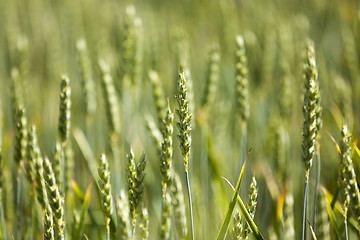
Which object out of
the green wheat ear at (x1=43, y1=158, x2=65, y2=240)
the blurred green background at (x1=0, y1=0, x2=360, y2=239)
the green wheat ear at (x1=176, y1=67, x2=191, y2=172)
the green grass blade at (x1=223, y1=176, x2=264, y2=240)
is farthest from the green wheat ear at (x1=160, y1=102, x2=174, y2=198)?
the blurred green background at (x1=0, y1=0, x2=360, y2=239)

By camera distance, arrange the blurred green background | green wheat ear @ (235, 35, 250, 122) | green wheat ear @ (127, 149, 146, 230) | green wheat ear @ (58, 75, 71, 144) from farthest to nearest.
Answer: the blurred green background < green wheat ear @ (235, 35, 250, 122) < green wheat ear @ (58, 75, 71, 144) < green wheat ear @ (127, 149, 146, 230)

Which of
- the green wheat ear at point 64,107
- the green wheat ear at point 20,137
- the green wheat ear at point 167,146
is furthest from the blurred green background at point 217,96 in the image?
the green wheat ear at point 167,146

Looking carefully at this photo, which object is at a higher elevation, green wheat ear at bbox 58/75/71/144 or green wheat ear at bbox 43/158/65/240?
green wheat ear at bbox 58/75/71/144

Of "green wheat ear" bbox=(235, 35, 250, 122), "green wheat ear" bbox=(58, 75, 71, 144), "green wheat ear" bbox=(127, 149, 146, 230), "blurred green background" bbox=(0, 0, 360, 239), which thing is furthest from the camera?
"blurred green background" bbox=(0, 0, 360, 239)

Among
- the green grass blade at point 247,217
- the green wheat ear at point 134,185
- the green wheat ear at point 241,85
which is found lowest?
the green grass blade at point 247,217

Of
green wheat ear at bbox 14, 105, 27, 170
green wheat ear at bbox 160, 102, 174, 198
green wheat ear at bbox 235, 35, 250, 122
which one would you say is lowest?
green wheat ear at bbox 160, 102, 174, 198

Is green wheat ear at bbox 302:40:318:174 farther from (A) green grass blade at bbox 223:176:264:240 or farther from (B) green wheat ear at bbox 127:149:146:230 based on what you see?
(B) green wheat ear at bbox 127:149:146:230

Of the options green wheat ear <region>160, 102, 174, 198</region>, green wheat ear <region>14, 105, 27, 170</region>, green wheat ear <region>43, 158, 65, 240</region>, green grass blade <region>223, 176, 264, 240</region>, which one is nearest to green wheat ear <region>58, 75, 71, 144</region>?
green wheat ear <region>14, 105, 27, 170</region>

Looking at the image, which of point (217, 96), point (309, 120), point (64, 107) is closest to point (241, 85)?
point (309, 120)

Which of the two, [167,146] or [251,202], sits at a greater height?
[167,146]

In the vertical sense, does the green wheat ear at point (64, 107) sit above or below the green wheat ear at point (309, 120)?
above

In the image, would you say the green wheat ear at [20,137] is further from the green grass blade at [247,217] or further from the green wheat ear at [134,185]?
the green grass blade at [247,217]

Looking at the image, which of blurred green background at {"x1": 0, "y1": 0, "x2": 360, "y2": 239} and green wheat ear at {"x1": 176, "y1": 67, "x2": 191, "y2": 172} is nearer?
green wheat ear at {"x1": 176, "y1": 67, "x2": 191, "y2": 172}

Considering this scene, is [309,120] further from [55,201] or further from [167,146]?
[55,201]
